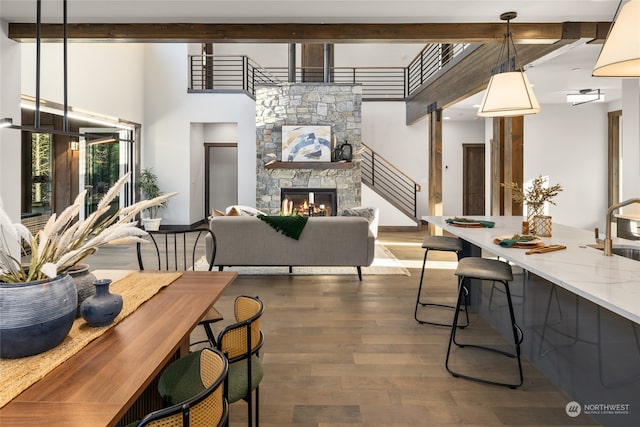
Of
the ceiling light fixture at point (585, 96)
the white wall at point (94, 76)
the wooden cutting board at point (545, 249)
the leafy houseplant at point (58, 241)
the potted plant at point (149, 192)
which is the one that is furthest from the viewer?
the potted plant at point (149, 192)

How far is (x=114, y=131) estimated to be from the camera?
8664mm

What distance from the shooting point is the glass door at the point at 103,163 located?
26.4ft

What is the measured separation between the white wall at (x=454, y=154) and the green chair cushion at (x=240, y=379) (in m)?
9.69

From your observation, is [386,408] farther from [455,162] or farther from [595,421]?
[455,162]

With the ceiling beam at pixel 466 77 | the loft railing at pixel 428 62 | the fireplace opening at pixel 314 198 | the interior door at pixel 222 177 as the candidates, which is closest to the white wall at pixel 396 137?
the loft railing at pixel 428 62

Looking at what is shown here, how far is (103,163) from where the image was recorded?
845cm

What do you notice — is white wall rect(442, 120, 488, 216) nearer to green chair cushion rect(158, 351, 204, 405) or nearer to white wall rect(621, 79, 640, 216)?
white wall rect(621, 79, 640, 216)

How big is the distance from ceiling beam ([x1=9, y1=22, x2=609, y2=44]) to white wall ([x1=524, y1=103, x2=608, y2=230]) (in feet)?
16.9

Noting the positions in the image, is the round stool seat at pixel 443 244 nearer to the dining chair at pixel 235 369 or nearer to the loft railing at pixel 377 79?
the dining chair at pixel 235 369

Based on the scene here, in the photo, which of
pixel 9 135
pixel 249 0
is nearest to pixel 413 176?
pixel 249 0

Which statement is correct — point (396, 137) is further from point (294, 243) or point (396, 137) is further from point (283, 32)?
point (283, 32)

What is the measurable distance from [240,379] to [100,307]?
55cm

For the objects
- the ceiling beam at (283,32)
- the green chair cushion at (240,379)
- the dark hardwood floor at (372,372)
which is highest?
the ceiling beam at (283,32)

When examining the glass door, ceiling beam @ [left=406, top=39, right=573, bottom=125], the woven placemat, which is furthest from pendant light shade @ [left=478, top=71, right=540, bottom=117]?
the glass door
